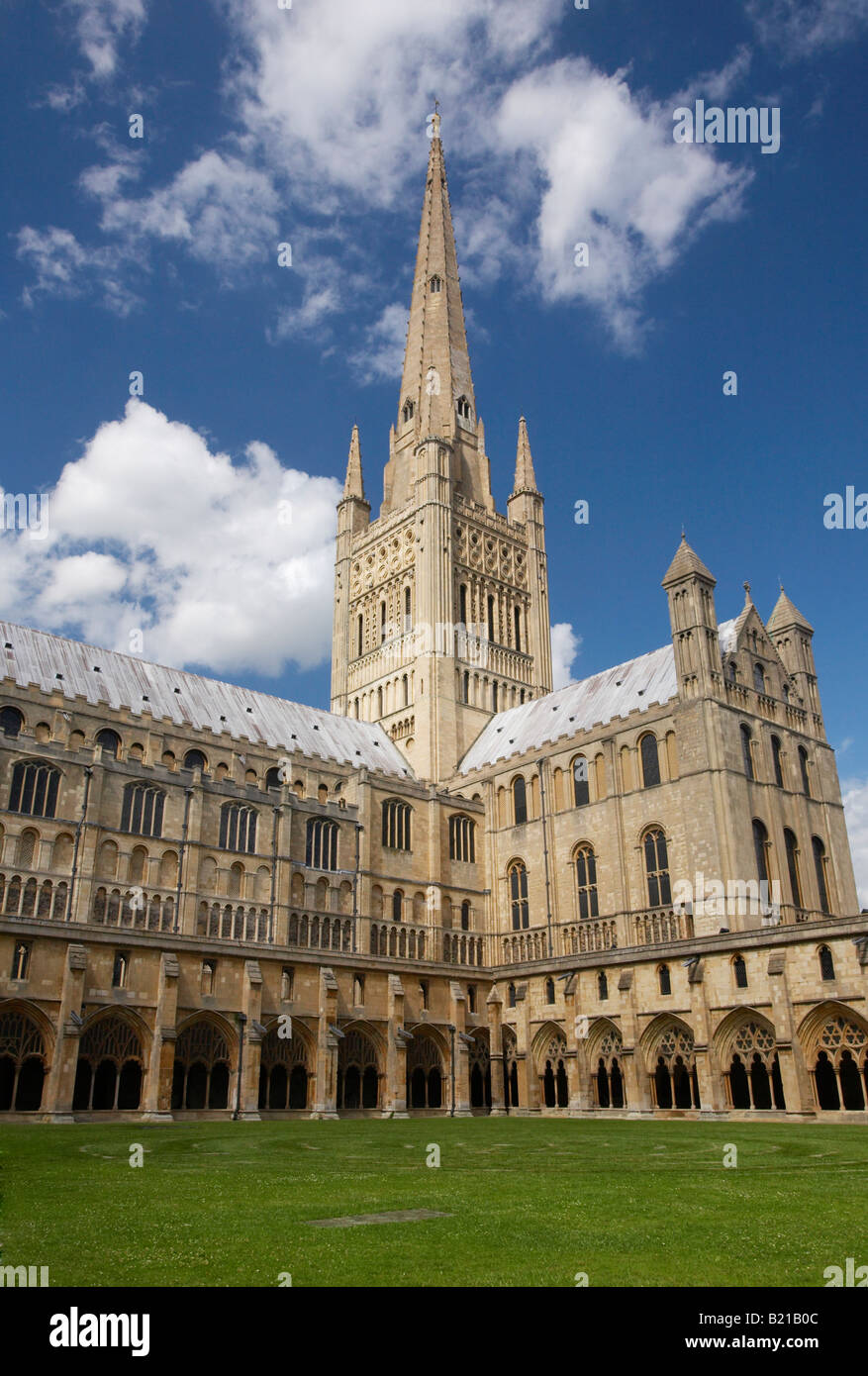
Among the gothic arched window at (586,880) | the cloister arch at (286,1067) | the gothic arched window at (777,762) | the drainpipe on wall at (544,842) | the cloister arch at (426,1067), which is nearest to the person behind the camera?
the cloister arch at (286,1067)

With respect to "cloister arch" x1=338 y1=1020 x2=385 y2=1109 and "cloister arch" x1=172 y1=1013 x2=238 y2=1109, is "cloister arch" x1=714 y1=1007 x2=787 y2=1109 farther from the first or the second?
"cloister arch" x1=172 y1=1013 x2=238 y2=1109

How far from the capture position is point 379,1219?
470 inches

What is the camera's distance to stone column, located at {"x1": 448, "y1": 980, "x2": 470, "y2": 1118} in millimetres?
49281

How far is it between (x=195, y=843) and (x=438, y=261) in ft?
196

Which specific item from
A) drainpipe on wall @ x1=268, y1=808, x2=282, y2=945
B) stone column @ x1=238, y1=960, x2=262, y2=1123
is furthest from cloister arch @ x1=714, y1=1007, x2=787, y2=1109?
drainpipe on wall @ x1=268, y1=808, x2=282, y2=945

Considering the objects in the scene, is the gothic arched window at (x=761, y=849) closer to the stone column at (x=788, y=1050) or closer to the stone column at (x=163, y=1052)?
the stone column at (x=788, y=1050)

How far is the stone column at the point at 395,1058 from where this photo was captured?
4606 cm

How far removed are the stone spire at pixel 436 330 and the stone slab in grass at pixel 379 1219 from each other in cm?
7306

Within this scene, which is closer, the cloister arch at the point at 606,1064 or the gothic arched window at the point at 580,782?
the cloister arch at the point at 606,1064

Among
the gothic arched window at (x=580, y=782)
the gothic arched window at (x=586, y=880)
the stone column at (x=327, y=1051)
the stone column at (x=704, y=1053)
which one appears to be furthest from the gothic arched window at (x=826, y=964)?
the stone column at (x=327, y=1051)

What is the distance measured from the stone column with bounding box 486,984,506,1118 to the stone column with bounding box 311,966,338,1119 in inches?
405

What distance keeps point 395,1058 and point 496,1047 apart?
24.6 ft

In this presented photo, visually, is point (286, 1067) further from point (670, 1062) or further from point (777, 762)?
point (777, 762)

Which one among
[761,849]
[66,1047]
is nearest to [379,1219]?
[66,1047]
